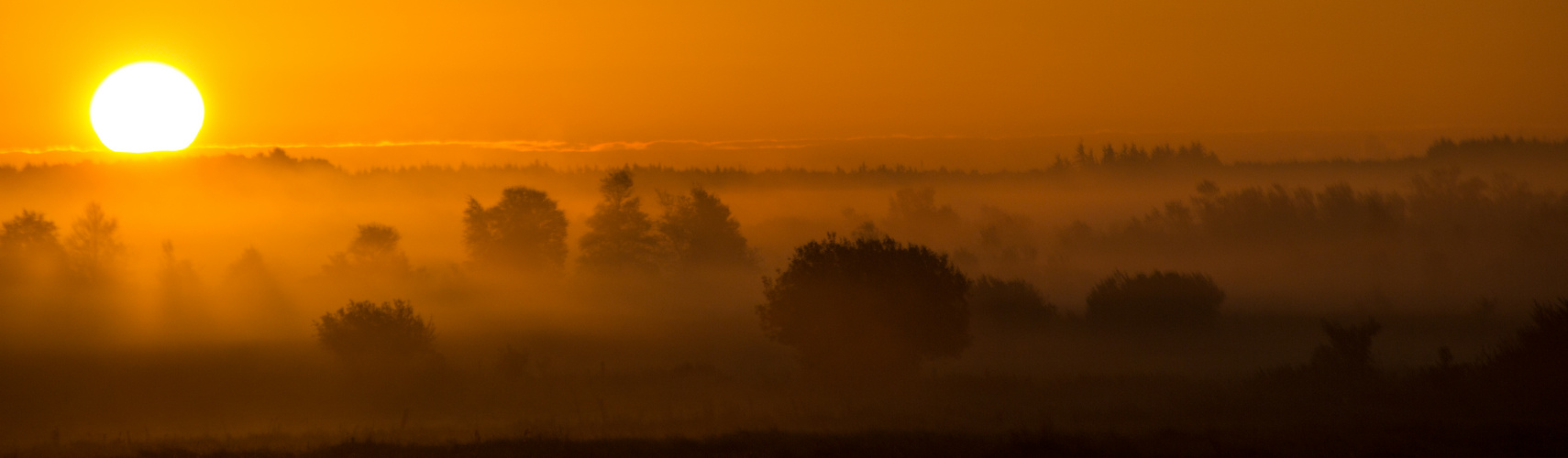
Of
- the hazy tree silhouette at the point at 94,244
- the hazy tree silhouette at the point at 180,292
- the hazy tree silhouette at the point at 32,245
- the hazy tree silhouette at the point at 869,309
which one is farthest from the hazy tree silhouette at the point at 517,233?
the hazy tree silhouette at the point at 869,309

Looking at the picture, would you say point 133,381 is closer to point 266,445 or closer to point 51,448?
point 51,448

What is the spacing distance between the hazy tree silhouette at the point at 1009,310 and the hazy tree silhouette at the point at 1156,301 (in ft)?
9.06

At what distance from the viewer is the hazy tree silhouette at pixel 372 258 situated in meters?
112

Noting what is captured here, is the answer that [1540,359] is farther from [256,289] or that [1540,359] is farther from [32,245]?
[32,245]

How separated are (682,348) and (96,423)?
92.8 ft

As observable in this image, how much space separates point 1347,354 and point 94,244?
117 meters

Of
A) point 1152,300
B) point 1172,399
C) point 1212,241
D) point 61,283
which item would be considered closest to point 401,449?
point 1172,399

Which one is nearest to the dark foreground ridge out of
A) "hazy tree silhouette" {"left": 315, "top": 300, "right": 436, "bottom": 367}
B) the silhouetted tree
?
"hazy tree silhouette" {"left": 315, "top": 300, "right": 436, "bottom": 367}

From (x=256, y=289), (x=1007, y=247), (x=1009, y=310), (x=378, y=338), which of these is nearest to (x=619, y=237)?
(x=256, y=289)

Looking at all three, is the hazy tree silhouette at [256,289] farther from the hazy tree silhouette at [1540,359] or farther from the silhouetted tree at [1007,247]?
the silhouetted tree at [1007,247]

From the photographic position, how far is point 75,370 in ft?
185

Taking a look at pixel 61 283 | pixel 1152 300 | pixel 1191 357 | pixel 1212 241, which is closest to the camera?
pixel 1191 357

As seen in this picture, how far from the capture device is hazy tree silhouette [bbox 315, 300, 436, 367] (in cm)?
5500

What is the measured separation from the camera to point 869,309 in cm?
4800
